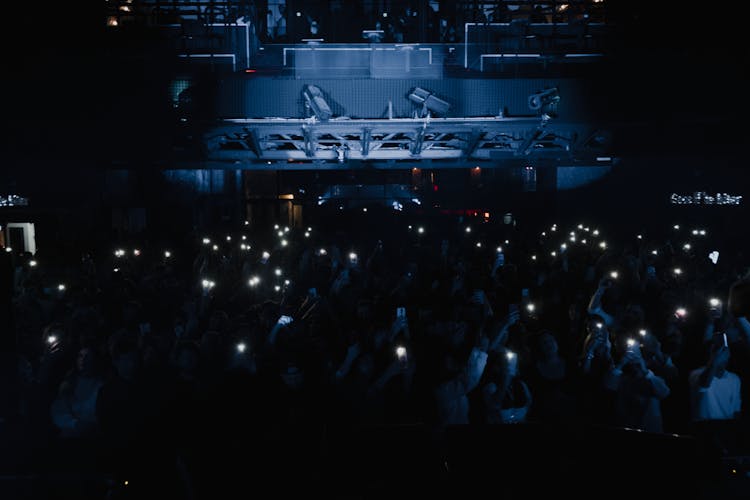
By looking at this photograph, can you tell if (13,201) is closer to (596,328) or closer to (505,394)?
(505,394)

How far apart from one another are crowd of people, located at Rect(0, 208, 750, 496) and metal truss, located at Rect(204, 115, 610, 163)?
7.34ft

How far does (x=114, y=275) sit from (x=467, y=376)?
500 cm

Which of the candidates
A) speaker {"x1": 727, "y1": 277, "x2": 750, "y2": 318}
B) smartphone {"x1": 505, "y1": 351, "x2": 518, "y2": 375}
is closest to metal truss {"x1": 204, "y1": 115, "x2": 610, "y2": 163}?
smartphone {"x1": 505, "y1": 351, "x2": 518, "y2": 375}

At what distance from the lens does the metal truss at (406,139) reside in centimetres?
834

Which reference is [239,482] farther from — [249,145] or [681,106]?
[681,106]

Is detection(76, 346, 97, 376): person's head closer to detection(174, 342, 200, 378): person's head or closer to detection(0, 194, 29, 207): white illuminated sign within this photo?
detection(174, 342, 200, 378): person's head

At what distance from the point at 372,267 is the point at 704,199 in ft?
31.9

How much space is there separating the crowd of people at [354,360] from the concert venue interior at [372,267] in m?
0.03

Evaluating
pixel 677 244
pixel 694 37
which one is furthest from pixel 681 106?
pixel 677 244

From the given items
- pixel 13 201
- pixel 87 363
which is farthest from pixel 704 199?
pixel 13 201

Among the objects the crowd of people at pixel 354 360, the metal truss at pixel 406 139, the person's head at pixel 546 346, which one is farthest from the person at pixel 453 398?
the metal truss at pixel 406 139

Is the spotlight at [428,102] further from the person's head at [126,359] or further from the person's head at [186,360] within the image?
the person's head at [126,359]

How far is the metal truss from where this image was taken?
27.4 feet

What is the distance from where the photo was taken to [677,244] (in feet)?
40.0
